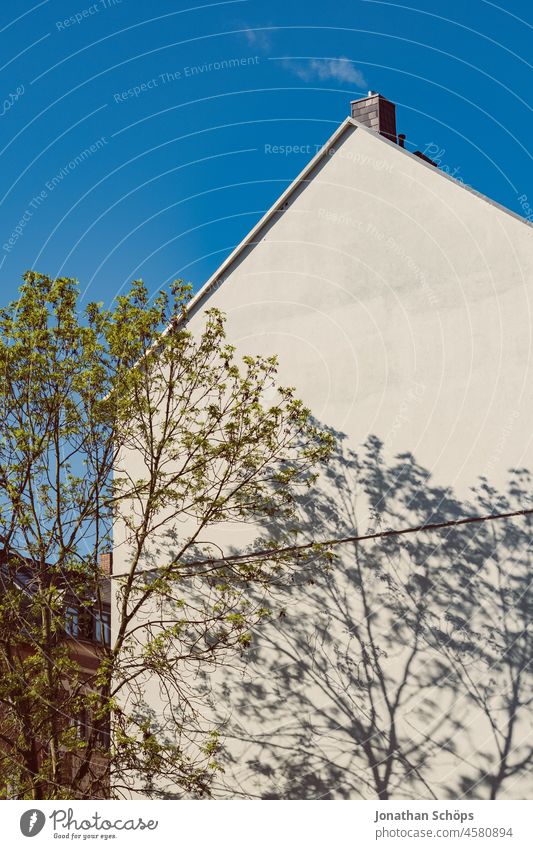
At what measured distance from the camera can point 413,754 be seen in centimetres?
1376

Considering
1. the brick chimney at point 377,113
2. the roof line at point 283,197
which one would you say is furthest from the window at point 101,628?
the brick chimney at point 377,113

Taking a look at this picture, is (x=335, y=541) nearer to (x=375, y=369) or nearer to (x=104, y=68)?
(x=375, y=369)

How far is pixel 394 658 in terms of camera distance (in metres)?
14.2

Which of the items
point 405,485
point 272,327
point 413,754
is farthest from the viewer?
point 272,327

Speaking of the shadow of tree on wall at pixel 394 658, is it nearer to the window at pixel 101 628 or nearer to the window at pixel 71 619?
the window at pixel 101 628

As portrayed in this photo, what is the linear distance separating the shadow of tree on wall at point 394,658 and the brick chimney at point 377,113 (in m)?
5.93

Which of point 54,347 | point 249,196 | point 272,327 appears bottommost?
point 54,347

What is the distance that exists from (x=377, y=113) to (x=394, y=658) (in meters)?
9.32

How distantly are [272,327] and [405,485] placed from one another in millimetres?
3836

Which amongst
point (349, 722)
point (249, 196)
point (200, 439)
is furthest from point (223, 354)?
point (349, 722)
